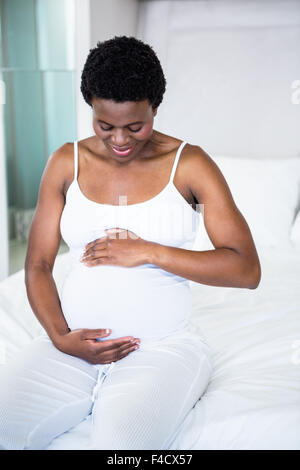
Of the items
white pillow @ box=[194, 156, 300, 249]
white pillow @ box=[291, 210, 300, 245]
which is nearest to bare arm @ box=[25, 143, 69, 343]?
white pillow @ box=[194, 156, 300, 249]

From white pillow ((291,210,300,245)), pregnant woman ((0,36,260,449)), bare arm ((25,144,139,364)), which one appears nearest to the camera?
pregnant woman ((0,36,260,449))

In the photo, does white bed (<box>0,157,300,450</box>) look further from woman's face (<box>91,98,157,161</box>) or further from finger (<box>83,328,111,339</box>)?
woman's face (<box>91,98,157,161</box>)

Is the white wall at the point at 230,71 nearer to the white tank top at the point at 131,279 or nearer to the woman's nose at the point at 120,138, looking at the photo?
the white tank top at the point at 131,279

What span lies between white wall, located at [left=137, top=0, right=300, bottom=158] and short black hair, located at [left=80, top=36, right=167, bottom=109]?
5.12 feet

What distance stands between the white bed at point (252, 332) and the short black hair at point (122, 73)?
71cm

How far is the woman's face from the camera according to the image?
112cm

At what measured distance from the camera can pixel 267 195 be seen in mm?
2320

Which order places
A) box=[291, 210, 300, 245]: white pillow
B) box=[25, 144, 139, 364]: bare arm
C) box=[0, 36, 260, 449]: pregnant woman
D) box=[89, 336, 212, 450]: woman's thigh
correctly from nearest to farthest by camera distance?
box=[89, 336, 212, 450]: woman's thigh → box=[0, 36, 260, 449]: pregnant woman → box=[25, 144, 139, 364]: bare arm → box=[291, 210, 300, 245]: white pillow

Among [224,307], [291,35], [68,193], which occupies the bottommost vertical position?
[224,307]

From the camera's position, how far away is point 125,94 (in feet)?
3.63

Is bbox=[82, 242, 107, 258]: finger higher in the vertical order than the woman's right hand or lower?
higher
